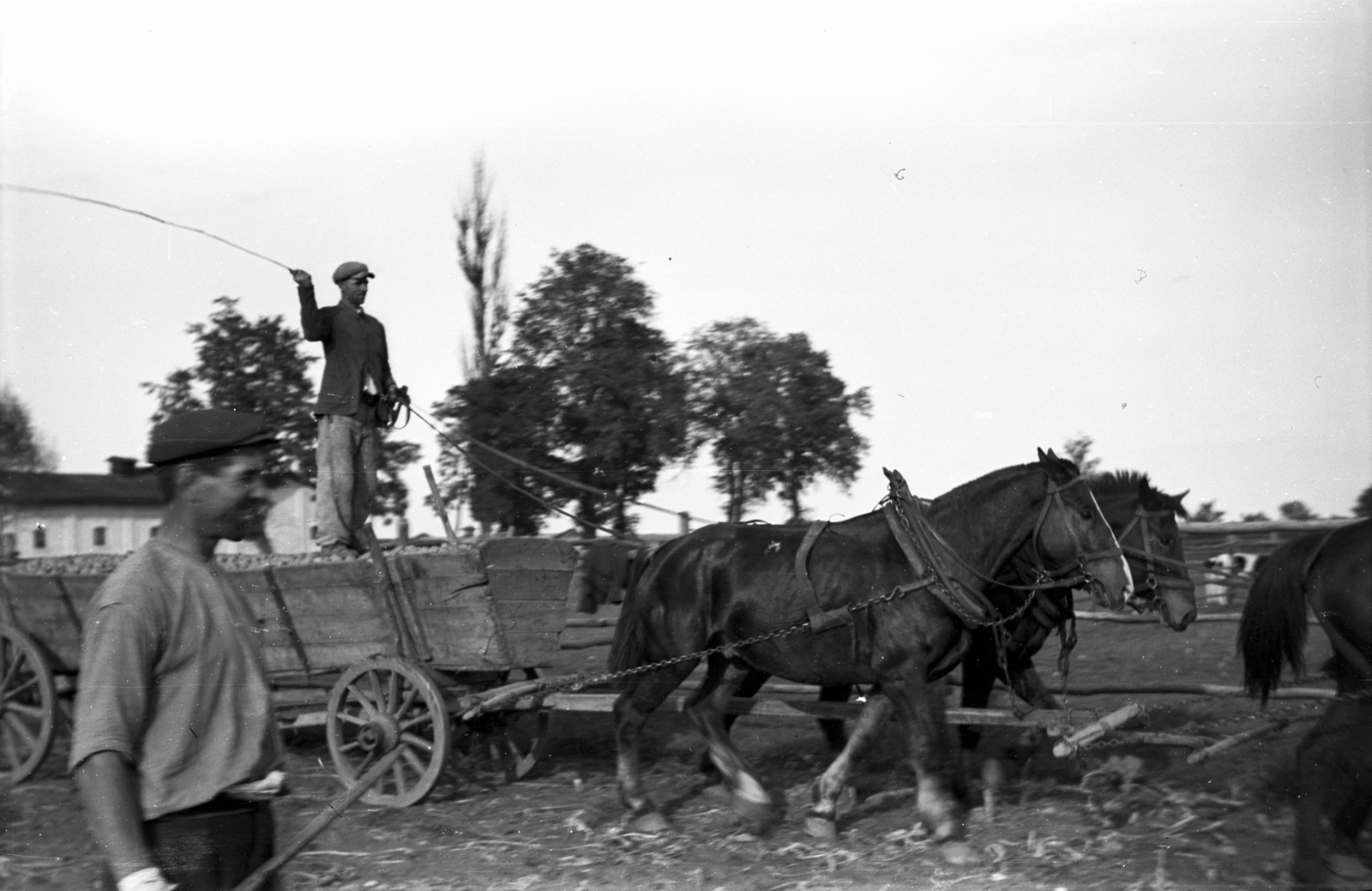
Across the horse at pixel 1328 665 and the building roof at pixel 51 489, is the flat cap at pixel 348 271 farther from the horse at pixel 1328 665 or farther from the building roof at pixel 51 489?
the horse at pixel 1328 665

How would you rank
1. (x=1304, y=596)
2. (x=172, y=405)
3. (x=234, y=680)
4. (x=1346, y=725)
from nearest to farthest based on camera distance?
1. (x=234, y=680)
2. (x=1346, y=725)
3. (x=1304, y=596)
4. (x=172, y=405)

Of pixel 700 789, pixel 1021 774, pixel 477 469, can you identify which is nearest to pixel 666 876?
pixel 700 789

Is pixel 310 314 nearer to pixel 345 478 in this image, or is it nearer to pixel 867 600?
pixel 345 478

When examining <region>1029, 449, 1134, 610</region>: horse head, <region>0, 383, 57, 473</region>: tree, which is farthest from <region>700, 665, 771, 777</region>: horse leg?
<region>0, 383, 57, 473</region>: tree

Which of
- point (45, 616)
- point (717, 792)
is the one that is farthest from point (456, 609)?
point (45, 616)

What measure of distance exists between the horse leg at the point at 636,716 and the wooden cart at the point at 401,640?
611mm

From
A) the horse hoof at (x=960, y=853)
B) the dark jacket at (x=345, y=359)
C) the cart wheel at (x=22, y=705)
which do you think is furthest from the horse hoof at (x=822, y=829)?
the cart wheel at (x=22, y=705)

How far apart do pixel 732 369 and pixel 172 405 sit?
4.66m

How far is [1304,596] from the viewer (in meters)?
5.57

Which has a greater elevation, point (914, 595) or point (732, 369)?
point (732, 369)

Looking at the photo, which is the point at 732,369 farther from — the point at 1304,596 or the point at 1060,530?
the point at 1304,596

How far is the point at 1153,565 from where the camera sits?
6.42 m

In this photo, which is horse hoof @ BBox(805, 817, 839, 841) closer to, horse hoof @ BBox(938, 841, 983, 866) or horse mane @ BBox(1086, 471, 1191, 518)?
horse hoof @ BBox(938, 841, 983, 866)

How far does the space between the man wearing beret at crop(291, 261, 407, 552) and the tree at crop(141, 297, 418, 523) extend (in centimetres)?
323
